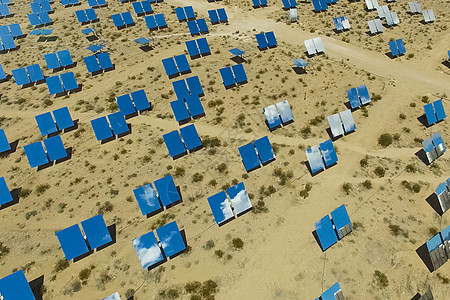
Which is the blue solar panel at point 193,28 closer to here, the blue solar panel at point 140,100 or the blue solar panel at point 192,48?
the blue solar panel at point 192,48

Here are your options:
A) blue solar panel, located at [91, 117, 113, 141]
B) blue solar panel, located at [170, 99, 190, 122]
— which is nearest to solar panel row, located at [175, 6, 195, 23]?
blue solar panel, located at [170, 99, 190, 122]

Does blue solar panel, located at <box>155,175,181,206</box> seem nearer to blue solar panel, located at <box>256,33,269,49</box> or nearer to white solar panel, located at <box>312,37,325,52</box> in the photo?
blue solar panel, located at <box>256,33,269,49</box>

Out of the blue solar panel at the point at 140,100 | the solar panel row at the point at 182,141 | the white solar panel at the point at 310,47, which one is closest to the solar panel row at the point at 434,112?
the white solar panel at the point at 310,47

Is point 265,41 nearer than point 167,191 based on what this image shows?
No

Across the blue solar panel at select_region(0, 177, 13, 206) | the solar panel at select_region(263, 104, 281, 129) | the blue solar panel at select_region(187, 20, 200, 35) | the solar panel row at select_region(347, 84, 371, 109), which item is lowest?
the solar panel row at select_region(347, 84, 371, 109)

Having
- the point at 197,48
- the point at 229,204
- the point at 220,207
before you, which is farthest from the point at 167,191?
the point at 197,48

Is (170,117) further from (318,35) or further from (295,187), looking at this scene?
(318,35)

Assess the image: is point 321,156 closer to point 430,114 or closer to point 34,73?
point 430,114
